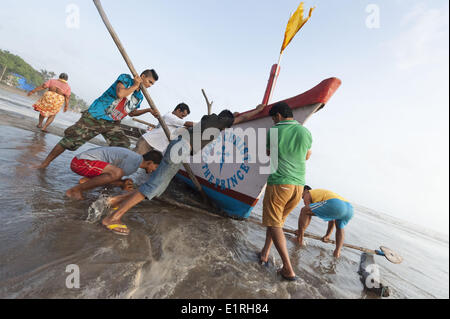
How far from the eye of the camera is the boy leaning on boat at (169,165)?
2.08m

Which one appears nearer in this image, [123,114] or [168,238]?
[168,238]

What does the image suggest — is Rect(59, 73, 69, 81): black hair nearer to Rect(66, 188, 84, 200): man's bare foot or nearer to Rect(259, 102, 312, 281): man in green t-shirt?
Rect(66, 188, 84, 200): man's bare foot

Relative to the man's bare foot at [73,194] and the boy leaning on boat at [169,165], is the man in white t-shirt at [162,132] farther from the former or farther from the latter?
the man's bare foot at [73,194]

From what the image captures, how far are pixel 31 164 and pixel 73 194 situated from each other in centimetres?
155

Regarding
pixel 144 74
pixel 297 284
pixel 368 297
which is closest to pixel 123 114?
pixel 144 74

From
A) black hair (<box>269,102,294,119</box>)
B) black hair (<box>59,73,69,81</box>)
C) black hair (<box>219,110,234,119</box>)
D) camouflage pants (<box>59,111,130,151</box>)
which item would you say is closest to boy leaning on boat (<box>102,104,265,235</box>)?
black hair (<box>219,110,234,119</box>)

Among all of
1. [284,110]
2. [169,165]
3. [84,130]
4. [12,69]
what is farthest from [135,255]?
[12,69]

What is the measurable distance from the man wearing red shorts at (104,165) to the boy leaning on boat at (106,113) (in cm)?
75

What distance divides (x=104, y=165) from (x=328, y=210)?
3.56 meters

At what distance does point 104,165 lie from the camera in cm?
263

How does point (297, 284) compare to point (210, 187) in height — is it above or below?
below

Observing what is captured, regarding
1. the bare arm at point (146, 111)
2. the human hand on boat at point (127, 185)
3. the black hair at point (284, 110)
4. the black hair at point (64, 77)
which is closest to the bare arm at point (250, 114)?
the black hair at point (284, 110)

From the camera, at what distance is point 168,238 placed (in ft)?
7.25
